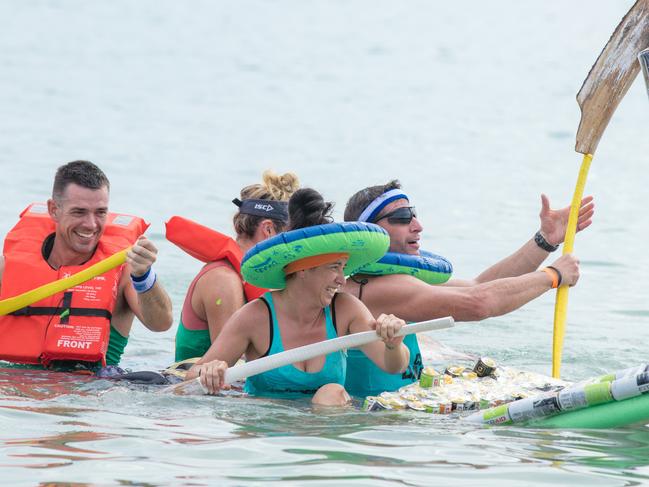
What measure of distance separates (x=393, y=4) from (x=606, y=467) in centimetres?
3553

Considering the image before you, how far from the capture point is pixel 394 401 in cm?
630

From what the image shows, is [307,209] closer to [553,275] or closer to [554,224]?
[553,275]

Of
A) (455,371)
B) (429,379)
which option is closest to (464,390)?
(429,379)

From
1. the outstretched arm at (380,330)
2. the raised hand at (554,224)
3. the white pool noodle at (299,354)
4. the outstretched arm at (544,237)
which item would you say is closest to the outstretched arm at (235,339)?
the white pool noodle at (299,354)

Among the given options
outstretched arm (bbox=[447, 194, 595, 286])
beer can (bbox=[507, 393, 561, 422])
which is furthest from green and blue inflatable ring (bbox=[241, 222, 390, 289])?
outstretched arm (bbox=[447, 194, 595, 286])

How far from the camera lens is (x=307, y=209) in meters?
6.25

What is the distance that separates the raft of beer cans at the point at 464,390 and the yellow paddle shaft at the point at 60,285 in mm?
1749

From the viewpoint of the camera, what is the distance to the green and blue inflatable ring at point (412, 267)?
6.91 m

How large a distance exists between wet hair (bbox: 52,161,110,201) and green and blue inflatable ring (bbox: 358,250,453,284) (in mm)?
1729

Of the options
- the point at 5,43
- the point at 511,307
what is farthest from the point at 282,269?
the point at 5,43

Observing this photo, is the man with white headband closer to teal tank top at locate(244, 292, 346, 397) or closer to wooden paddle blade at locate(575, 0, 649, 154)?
teal tank top at locate(244, 292, 346, 397)

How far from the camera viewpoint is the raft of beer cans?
6297mm

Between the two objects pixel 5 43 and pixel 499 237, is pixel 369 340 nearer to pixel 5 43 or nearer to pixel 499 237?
pixel 499 237

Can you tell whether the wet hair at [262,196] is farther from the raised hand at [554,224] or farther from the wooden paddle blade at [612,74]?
the wooden paddle blade at [612,74]
